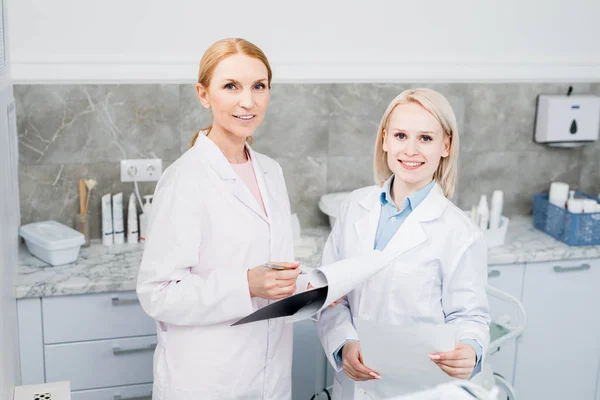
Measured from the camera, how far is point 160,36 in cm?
266

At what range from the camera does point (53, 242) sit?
242cm

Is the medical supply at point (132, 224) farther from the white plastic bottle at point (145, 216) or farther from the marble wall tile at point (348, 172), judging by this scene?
the marble wall tile at point (348, 172)

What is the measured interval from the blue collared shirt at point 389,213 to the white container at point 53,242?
1116 millimetres

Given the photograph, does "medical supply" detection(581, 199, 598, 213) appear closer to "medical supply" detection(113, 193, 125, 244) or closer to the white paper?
the white paper

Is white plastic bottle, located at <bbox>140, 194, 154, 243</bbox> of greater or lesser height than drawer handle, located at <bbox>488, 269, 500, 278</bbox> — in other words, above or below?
above

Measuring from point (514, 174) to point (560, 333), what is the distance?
2.27 feet

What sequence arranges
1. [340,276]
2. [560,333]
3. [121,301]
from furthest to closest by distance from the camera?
[560,333] < [121,301] < [340,276]

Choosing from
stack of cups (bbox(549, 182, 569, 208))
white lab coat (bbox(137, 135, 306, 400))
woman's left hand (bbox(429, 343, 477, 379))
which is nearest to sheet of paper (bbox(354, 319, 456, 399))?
woman's left hand (bbox(429, 343, 477, 379))

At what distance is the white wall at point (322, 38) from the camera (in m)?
2.58

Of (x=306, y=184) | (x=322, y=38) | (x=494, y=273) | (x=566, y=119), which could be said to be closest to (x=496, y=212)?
(x=494, y=273)

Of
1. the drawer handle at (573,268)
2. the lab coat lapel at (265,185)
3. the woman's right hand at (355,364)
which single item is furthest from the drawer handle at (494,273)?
the lab coat lapel at (265,185)

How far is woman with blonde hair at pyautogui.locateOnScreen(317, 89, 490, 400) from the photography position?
1.68 m

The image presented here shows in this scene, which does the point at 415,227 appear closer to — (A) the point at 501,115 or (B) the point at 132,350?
(B) the point at 132,350

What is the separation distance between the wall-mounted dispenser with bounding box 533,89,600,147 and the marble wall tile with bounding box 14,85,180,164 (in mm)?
1509
